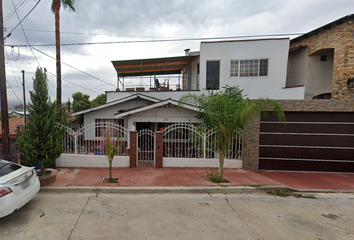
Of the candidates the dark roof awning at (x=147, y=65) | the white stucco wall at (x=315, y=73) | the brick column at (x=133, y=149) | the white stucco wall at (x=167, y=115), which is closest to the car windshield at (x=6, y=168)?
the brick column at (x=133, y=149)

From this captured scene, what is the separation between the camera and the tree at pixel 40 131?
5203mm

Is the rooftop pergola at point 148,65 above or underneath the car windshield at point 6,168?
above

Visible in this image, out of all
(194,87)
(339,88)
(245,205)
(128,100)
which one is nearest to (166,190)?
(245,205)

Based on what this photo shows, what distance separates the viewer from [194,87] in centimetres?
1286

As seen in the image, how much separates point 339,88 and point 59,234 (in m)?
12.4

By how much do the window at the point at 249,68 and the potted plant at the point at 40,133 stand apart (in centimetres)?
992

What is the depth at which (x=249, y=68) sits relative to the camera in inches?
442

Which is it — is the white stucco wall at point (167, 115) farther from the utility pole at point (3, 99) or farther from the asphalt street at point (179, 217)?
the utility pole at point (3, 99)

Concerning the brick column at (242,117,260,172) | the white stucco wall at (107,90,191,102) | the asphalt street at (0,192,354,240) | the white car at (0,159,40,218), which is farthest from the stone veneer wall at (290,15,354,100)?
the white car at (0,159,40,218)

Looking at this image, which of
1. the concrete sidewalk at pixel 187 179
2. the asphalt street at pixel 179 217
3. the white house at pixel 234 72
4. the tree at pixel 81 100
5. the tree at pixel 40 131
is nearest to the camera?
the asphalt street at pixel 179 217

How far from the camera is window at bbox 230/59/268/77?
439 inches

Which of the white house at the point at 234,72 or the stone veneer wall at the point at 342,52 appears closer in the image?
the stone veneer wall at the point at 342,52

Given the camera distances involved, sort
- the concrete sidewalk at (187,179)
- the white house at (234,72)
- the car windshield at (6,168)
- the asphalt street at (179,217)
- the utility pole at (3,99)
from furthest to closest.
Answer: the white house at (234,72), the utility pole at (3,99), the concrete sidewalk at (187,179), the car windshield at (6,168), the asphalt street at (179,217)

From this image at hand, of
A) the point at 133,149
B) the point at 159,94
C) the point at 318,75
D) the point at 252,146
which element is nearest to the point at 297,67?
the point at 318,75
